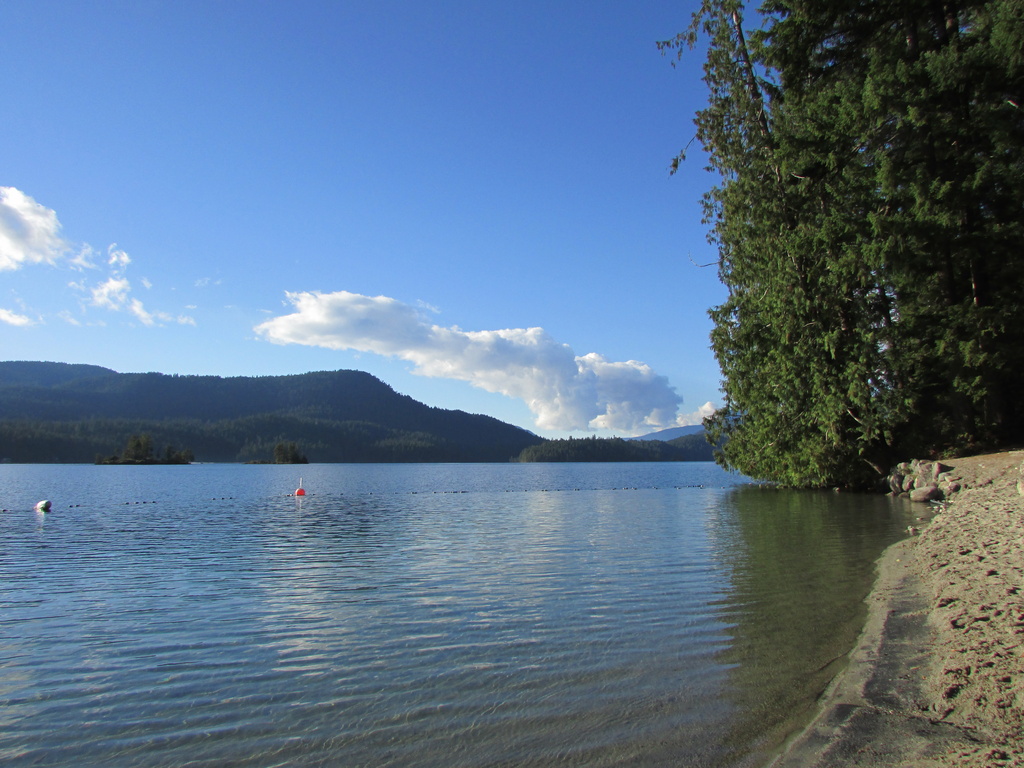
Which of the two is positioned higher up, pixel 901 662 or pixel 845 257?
pixel 845 257

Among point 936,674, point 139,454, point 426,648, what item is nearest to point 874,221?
point 936,674

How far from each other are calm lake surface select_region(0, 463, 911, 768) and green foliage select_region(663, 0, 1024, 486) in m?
12.1

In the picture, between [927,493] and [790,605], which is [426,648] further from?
[927,493]

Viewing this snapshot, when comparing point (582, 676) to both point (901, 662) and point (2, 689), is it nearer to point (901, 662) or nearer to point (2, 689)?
point (901, 662)

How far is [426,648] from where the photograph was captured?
9297mm

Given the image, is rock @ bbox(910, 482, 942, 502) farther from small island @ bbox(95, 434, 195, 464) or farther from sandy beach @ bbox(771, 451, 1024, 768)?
small island @ bbox(95, 434, 195, 464)

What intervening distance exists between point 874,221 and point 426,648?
2606cm

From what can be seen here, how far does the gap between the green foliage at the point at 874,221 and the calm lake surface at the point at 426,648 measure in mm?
12109

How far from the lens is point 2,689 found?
7957 mm

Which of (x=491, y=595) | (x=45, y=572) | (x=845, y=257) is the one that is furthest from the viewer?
(x=845, y=257)

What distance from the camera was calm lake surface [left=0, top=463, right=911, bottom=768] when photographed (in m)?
6.32

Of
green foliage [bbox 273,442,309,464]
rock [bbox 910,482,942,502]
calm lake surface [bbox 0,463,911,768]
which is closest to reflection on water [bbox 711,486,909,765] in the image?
calm lake surface [bbox 0,463,911,768]

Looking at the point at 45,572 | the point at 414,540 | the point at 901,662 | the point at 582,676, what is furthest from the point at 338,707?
the point at 414,540

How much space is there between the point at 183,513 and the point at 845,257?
35279 millimetres
